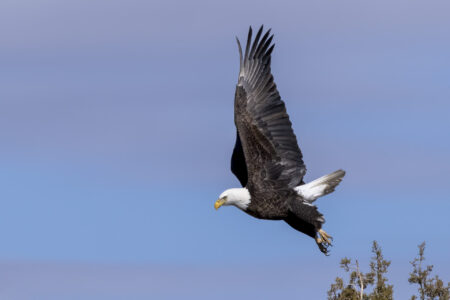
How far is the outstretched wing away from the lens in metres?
19.1

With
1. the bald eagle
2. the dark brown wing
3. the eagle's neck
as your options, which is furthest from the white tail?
the dark brown wing

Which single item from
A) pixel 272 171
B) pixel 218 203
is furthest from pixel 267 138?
pixel 218 203

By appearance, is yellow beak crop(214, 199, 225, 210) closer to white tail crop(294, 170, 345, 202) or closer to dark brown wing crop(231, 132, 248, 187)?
dark brown wing crop(231, 132, 248, 187)

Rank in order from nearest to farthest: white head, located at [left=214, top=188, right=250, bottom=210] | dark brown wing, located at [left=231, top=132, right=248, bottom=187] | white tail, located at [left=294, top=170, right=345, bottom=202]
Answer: white head, located at [left=214, top=188, right=250, bottom=210] < white tail, located at [left=294, top=170, right=345, bottom=202] < dark brown wing, located at [left=231, top=132, right=248, bottom=187]

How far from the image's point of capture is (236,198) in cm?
1891

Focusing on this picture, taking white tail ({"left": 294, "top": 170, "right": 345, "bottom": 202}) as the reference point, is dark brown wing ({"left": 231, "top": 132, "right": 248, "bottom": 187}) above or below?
above

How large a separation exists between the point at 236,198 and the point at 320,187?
1.18 m

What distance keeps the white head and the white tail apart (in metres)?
0.74

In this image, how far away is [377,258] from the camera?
63.1 feet

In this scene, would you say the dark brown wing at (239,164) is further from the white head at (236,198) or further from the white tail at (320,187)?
the white tail at (320,187)

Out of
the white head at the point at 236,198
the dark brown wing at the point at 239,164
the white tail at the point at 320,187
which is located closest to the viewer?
the white head at the point at 236,198

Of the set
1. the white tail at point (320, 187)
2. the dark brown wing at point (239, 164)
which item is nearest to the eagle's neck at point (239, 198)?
the white tail at point (320, 187)

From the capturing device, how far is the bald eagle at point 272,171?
19.0 meters

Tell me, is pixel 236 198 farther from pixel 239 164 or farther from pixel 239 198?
pixel 239 164
